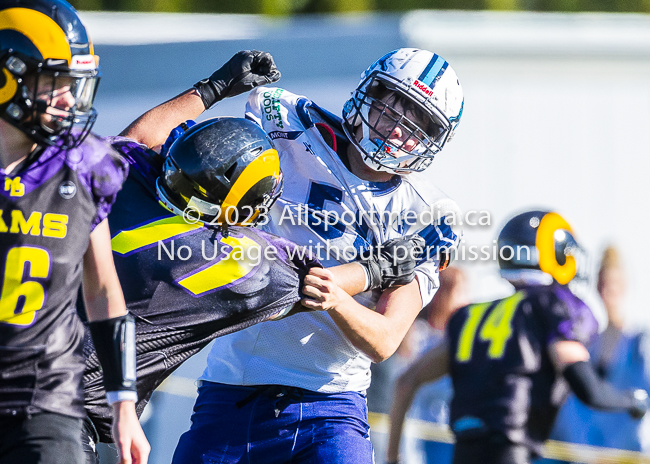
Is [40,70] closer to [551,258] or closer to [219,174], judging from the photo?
[219,174]

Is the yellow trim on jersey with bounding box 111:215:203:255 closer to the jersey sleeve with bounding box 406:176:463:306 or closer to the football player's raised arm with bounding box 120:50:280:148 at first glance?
the football player's raised arm with bounding box 120:50:280:148

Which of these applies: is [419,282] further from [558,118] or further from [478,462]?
[558,118]

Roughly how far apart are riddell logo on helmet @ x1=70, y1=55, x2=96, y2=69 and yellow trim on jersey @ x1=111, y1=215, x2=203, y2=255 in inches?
21.1

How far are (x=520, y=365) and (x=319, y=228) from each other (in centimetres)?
194

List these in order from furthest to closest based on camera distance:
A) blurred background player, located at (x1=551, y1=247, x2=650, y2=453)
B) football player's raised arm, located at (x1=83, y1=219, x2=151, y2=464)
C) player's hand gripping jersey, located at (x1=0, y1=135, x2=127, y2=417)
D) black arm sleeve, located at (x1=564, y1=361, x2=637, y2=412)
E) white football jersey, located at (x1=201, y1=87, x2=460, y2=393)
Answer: blurred background player, located at (x1=551, y1=247, x2=650, y2=453)
black arm sleeve, located at (x1=564, y1=361, x2=637, y2=412)
white football jersey, located at (x1=201, y1=87, x2=460, y2=393)
football player's raised arm, located at (x1=83, y1=219, x2=151, y2=464)
player's hand gripping jersey, located at (x1=0, y1=135, x2=127, y2=417)

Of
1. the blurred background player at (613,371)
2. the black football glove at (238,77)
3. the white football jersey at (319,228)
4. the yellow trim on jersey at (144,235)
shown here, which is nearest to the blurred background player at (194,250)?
the yellow trim on jersey at (144,235)

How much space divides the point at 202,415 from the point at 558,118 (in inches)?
184

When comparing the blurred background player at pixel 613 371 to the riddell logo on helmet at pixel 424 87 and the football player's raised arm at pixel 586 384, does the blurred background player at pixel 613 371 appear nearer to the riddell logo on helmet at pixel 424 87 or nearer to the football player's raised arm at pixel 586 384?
the football player's raised arm at pixel 586 384

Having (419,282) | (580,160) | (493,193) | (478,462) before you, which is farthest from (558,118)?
(419,282)

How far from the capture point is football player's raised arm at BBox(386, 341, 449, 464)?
494cm

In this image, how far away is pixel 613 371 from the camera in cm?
648

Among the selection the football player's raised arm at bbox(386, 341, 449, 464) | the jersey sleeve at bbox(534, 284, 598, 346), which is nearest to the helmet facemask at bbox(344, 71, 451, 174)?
the jersey sleeve at bbox(534, 284, 598, 346)

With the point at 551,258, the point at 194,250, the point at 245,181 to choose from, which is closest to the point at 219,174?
the point at 245,181

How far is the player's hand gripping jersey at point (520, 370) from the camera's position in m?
4.57
